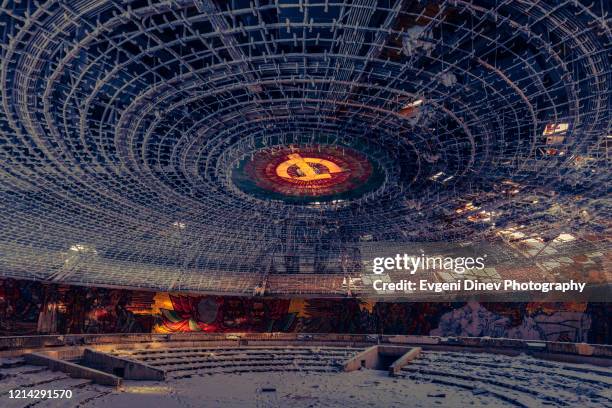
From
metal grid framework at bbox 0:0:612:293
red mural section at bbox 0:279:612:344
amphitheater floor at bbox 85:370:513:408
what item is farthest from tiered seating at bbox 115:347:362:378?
metal grid framework at bbox 0:0:612:293

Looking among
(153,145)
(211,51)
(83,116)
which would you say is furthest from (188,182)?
(211,51)

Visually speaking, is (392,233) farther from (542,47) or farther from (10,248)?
(10,248)

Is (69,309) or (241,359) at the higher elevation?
(69,309)

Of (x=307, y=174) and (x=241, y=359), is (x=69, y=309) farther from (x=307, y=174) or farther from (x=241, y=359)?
(x=307, y=174)

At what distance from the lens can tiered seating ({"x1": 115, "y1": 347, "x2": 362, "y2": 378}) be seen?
36.3m

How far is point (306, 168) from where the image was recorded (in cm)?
2895

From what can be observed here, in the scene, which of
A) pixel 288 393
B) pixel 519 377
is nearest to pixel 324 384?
pixel 288 393

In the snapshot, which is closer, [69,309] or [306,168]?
[306,168]

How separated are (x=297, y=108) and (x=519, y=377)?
77.3 feet

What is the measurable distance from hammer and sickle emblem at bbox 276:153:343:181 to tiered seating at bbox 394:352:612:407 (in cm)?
1609

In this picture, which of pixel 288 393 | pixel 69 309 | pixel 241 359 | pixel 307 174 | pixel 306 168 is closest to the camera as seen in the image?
pixel 288 393

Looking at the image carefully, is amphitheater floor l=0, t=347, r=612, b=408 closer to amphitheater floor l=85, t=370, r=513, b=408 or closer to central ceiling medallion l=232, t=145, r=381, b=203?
amphitheater floor l=85, t=370, r=513, b=408

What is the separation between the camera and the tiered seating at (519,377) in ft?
83.9

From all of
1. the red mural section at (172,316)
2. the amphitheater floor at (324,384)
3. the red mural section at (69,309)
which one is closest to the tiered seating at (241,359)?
the amphitheater floor at (324,384)
